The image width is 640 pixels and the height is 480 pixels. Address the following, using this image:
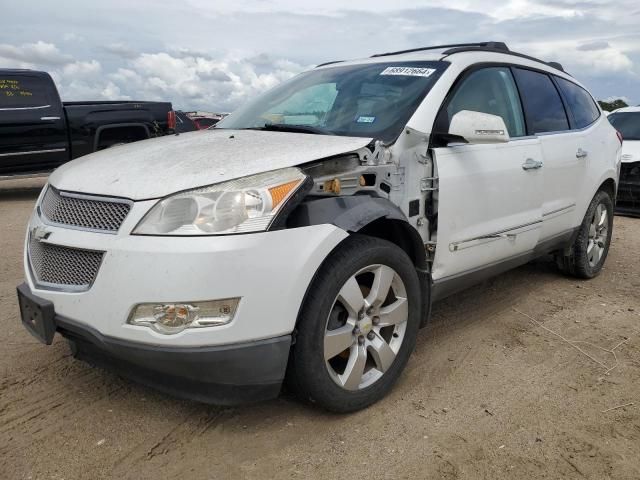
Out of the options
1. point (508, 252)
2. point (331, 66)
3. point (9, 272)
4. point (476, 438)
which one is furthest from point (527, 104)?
point (9, 272)

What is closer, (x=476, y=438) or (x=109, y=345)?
(x=109, y=345)

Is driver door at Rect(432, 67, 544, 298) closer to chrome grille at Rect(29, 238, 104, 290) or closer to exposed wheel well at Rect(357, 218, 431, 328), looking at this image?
exposed wheel well at Rect(357, 218, 431, 328)

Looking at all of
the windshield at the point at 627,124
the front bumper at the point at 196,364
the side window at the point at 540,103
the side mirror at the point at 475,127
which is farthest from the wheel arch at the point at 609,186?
the windshield at the point at 627,124

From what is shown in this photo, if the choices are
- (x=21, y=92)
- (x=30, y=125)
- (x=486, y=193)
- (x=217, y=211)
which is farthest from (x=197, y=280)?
(x=21, y=92)

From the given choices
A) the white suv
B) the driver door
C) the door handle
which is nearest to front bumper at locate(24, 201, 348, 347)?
the white suv

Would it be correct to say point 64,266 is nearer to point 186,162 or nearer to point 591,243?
point 186,162

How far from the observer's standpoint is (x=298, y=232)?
2.39 m

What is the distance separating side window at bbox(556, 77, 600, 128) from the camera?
15.5 feet

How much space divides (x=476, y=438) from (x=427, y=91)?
185cm

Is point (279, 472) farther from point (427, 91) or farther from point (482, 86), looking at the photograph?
point (482, 86)

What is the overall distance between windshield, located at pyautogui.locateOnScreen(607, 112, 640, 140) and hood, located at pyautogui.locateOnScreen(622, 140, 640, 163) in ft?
1.45

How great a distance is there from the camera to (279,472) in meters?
2.32

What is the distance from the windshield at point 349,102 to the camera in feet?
10.3

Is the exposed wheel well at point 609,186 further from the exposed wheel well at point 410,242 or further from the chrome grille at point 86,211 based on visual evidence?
the chrome grille at point 86,211
